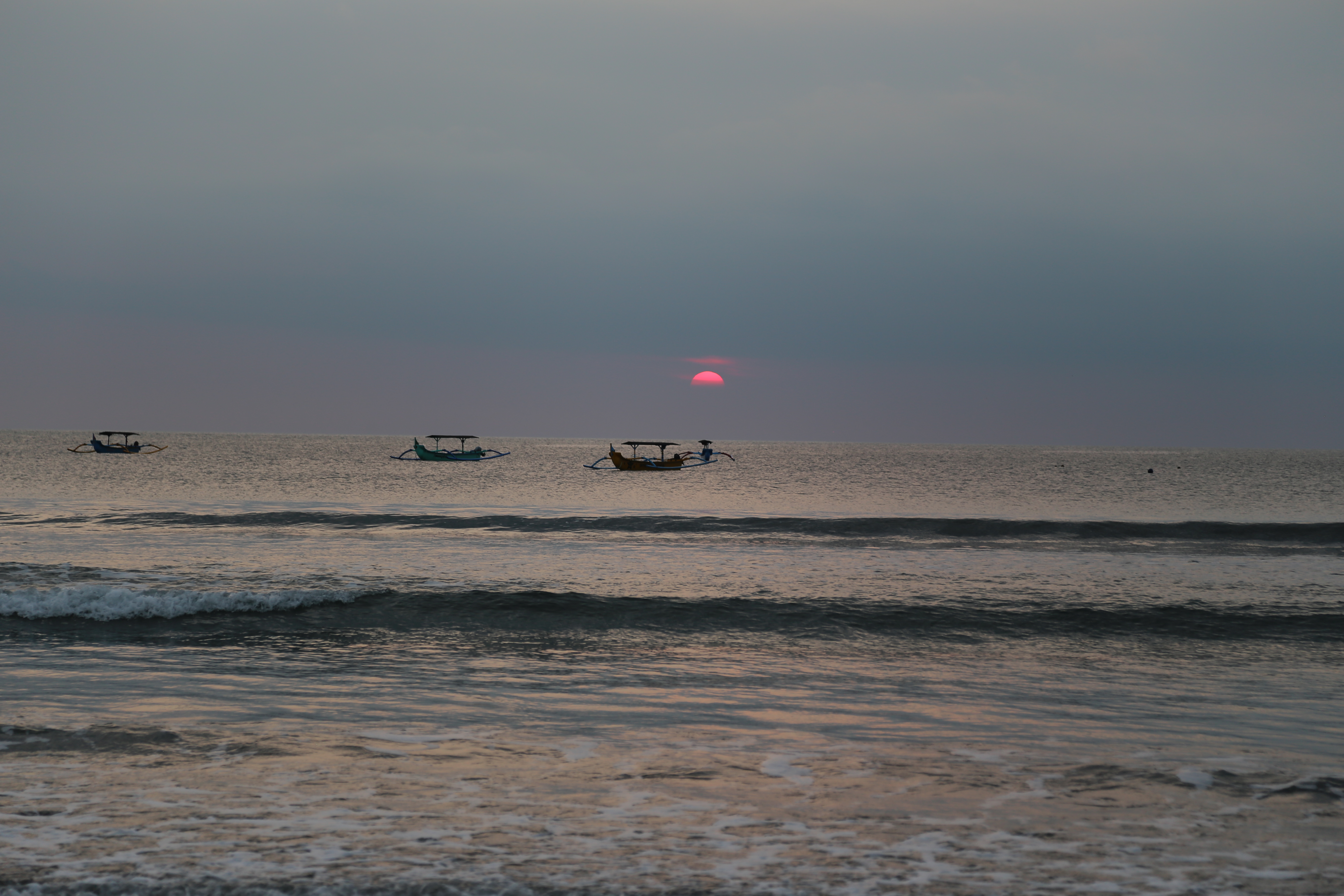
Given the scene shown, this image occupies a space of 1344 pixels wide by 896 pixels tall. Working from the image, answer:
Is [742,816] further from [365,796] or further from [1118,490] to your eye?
[1118,490]

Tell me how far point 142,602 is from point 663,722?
51.1ft

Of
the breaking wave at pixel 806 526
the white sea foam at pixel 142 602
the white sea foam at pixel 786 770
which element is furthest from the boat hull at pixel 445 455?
the white sea foam at pixel 786 770

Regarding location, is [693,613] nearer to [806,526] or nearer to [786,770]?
[786,770]

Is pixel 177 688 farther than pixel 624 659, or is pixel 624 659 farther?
pixel 624 659

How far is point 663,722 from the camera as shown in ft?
39.1

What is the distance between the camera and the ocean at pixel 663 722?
23.8 feet

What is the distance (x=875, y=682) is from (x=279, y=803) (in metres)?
9.69

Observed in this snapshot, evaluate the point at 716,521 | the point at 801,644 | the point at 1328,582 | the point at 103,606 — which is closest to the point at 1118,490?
the point at 716,521

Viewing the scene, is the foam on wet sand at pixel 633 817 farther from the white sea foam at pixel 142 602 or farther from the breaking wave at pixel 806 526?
the breaking wave at pixel 806 526

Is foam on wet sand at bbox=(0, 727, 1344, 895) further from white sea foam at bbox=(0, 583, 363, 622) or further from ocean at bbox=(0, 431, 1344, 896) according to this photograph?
white sea foam at bbox=(0, 583, 363, 622)

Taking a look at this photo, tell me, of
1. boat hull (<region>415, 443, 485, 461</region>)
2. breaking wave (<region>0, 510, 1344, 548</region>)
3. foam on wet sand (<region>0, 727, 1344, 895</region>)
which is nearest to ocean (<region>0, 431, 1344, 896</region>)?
foam on wet sand (<region>0, 727, 1344, 895</region>)

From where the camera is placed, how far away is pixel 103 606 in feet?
66.9

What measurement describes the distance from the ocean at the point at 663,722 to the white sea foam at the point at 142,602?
0.11 m

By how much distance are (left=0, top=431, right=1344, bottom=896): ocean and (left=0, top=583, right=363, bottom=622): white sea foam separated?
107 millimetres
